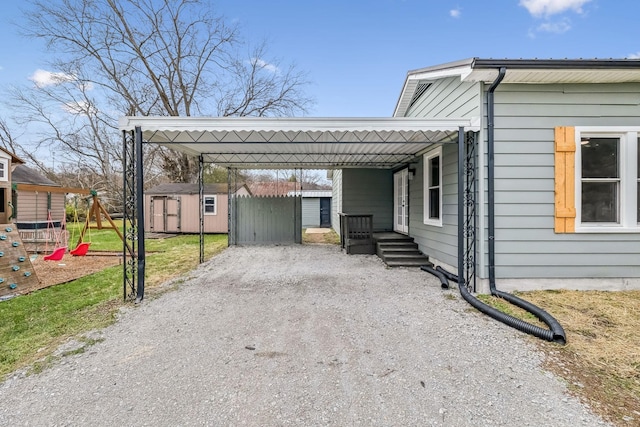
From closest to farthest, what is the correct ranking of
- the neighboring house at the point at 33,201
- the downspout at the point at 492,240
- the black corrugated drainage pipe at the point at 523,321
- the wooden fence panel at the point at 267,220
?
the black corrugated drainage pipe at the point at 523,321
the downspout at the point at 492,240
the wooden fence panel at the point at 267,220
the neighboring house at the point at 33,201

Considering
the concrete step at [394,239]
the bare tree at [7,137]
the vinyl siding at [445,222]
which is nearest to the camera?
the vinyl siding at [445,222]

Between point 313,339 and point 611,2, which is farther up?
point 611,2

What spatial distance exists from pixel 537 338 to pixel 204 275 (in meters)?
5.27

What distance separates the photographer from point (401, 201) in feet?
29.5

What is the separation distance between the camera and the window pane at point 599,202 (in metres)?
4.55

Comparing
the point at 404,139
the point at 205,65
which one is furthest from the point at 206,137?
the point at 205,65

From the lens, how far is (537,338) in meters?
3.04

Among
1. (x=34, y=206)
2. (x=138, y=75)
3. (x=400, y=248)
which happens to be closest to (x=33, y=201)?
(x=34, y=206)

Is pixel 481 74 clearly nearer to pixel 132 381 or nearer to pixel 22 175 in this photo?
pixel 132 381

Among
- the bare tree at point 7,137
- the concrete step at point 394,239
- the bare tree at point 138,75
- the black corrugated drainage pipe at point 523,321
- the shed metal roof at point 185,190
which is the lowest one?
the black corrugated drainage pipe at point 523,321

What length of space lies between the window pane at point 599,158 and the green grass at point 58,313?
6741 millimetres

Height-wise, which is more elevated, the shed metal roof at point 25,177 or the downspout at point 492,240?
the shed metal roof at point 25,177

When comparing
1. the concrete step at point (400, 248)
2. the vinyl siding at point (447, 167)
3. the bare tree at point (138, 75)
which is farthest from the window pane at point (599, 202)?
the bare tree at point (138, 75)

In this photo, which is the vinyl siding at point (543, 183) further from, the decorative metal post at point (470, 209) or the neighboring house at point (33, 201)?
the neighboring house at point (33, 201)
